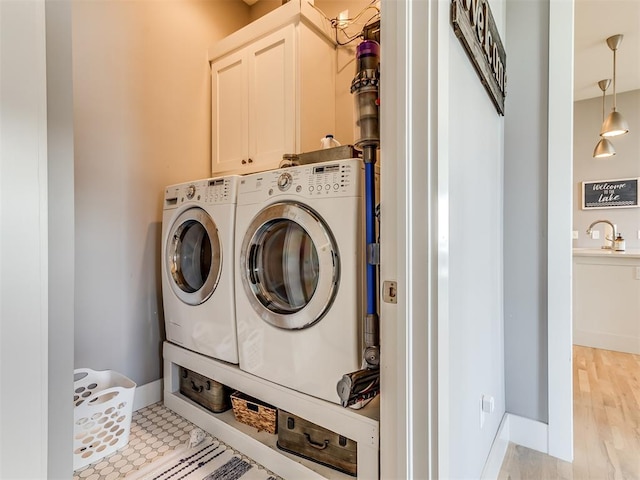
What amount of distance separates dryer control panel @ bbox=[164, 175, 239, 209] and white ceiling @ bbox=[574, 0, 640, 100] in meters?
2.94

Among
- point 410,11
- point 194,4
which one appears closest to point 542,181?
point 410,11

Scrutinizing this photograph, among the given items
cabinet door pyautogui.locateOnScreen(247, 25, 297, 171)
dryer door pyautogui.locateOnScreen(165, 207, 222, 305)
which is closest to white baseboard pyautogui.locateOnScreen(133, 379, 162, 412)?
dryer door pyautogui.locateOnScreen(165, 207, 222, 305)

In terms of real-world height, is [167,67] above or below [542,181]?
above

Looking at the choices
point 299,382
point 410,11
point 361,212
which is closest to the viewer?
point 410,11

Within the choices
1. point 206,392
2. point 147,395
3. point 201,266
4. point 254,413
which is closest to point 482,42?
point 201,266

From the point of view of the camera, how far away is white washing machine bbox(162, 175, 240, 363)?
147cm

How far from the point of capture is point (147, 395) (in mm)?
1853

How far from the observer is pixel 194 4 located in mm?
2102

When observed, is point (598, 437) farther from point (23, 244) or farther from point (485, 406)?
point (23, 244)

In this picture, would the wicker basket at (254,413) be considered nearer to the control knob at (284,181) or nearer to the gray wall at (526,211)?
the control knob at (284,181)

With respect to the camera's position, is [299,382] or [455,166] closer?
[455,166]

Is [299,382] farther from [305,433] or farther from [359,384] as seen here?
[359,384]

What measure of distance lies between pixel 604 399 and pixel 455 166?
2.11 metres

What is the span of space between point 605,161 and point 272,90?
4.49 m
